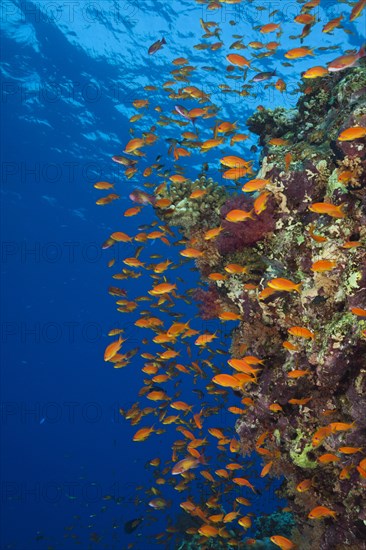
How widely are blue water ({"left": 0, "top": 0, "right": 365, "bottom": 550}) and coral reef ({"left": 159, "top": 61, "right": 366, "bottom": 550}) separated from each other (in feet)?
8.30

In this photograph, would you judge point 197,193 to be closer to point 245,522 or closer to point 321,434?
point 321,434

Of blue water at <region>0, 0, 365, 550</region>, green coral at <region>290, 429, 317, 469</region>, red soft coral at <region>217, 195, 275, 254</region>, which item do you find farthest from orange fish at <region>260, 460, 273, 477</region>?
red soft coral at <region>217, 195, 275, 254</region>

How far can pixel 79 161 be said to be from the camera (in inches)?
1129

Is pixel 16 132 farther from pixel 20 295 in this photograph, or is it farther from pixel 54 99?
pixel 20 295

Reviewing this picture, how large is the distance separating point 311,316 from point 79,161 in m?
26.0

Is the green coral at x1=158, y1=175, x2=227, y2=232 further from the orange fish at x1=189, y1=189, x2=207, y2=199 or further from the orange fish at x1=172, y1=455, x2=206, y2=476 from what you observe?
the orange fish at x1=172, y1=455, x2=206, y2=476

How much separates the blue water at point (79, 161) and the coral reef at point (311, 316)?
8.30 ft

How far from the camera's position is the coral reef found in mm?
5285

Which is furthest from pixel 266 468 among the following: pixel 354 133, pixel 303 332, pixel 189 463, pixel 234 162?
pixel 354 133

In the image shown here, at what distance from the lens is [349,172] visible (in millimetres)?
5602

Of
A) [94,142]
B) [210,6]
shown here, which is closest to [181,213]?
[210,6]

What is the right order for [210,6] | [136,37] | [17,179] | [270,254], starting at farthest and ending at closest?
1. [17,179]
2. [136,37]
3. [210,6]
4. [270,254]

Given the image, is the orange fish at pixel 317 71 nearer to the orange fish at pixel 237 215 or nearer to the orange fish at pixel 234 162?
the orange fish at pixel 234 162

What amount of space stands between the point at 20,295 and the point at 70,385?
3226 centimetres
